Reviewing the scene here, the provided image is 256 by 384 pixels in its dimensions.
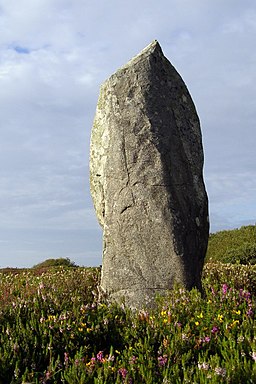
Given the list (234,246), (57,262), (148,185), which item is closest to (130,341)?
(148,185)

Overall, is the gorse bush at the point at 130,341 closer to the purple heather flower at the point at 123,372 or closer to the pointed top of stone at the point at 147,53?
the purple heather flower at the point at 123,372

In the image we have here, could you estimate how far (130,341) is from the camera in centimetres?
604

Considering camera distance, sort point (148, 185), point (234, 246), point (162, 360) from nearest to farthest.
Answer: point (162, 360) < point (148, 185) < point (234, 246)

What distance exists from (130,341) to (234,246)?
16306 millimetres

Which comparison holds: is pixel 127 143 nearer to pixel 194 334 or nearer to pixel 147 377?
pixel 194 334

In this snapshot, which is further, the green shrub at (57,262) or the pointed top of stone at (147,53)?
the green shrub at (57,262)

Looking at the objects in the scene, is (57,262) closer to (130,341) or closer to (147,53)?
(147,53)

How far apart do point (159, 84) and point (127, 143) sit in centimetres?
118

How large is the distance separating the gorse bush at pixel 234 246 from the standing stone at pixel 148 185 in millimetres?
8879

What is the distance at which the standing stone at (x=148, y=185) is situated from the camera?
827 centimetres

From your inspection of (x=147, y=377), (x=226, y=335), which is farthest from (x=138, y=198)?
(x=147, y=377)

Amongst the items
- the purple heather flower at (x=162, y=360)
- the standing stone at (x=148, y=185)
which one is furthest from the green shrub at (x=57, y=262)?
the purple heather flower at (x=162, y=360)

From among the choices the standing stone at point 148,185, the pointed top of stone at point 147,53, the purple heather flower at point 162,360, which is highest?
the pointed top of stone at point 147,53

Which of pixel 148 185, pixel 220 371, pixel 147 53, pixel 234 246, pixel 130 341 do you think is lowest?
pixel 220 371
